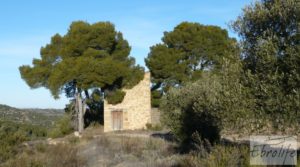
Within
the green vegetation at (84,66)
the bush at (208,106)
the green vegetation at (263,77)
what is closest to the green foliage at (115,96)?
the green vegetation at (84,66)

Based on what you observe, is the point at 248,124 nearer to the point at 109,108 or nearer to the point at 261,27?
the point at 261,27

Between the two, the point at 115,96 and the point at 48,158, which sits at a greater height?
the point at 115,96

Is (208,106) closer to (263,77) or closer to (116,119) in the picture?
(263,77)

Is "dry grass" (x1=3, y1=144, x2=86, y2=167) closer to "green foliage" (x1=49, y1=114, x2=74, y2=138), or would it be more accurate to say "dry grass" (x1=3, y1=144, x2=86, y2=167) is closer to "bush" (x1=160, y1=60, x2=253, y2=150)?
"bush" (x1=160, y1=60, x2=253, y2=150)

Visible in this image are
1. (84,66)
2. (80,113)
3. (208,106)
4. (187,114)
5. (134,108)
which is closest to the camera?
(208,106)

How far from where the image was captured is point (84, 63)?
113 ft

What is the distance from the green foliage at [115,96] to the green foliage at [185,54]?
4.72 m

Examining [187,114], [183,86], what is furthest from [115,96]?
[187,114]

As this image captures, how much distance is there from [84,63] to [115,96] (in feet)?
12.2

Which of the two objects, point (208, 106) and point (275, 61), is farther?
point (208, 106)

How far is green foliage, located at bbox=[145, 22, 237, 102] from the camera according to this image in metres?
39.5

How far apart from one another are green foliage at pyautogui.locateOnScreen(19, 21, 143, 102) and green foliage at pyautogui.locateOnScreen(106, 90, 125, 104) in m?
0.59

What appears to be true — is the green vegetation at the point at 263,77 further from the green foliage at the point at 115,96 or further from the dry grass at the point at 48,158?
the green foliage at the point at 115,96

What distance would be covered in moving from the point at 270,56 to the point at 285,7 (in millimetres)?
1289
